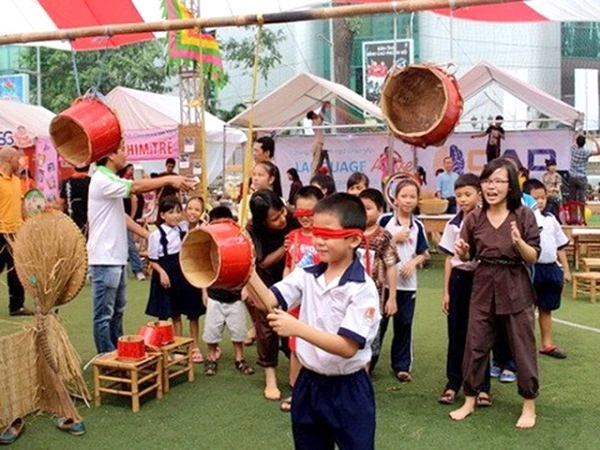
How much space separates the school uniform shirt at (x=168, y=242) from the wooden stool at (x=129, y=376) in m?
0.95

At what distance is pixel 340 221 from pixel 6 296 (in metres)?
6.40

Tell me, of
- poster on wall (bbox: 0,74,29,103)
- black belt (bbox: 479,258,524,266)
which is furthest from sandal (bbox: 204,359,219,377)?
poster on wall (bbox: 0,74,29,103)

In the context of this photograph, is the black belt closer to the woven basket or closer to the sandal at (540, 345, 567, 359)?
the sandal at (540, 345, 567, 359)

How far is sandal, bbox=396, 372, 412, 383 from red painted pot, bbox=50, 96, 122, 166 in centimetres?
226

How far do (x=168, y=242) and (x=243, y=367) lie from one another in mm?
1011

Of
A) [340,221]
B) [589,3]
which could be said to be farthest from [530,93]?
[340,221]

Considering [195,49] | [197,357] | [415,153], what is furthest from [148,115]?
[197,357]

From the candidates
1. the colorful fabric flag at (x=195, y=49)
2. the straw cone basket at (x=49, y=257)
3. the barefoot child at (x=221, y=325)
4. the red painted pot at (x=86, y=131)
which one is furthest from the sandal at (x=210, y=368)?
the colorful fabric flag at (x=195, y=49)

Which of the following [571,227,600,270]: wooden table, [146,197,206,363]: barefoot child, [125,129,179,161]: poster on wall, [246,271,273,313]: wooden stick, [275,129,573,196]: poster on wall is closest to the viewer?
[246,271,273,313]: wooden stick

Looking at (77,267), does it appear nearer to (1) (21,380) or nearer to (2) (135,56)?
(1) (21,380)

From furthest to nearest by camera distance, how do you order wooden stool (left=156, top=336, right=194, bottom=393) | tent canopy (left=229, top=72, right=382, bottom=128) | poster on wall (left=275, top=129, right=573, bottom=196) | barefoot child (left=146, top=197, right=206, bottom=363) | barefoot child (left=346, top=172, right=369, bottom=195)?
poster on wall (left=275, top=129, right=573, bottom=196)
tent canopy (left=229, top=72, right=382, bottom=128)
barefoot child (left=146, top=197, right=206, bottom=363)
barefoot child (left=346, top=172, right=369, bottom=195)
wooden stool (left=156, top=336, right=194, bottom=393)

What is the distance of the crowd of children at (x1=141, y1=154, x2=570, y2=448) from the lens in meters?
2.40

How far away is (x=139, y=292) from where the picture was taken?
7.88 metres

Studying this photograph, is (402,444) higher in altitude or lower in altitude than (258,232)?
lower
